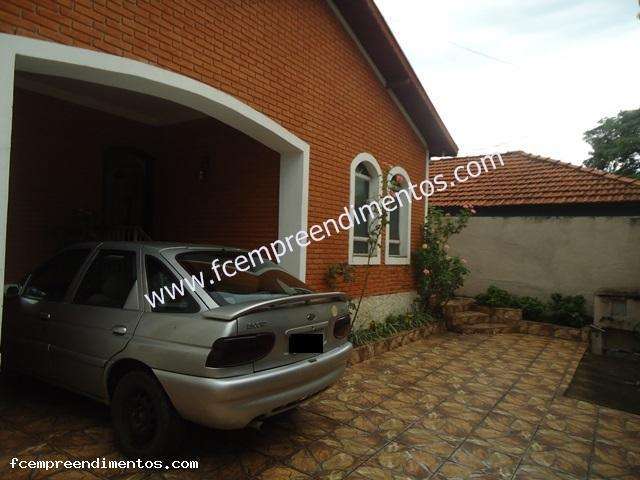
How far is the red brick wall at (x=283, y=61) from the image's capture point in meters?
3.71

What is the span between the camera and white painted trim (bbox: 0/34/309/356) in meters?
3.08

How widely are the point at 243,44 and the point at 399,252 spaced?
5.78 meters

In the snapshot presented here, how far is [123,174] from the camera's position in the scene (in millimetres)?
7641

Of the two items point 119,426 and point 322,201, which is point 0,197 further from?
point 322,201

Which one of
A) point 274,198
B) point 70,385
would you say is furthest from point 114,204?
point 70,385

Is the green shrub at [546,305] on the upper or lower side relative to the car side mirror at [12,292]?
lower

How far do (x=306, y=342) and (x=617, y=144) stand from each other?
31.1 metres

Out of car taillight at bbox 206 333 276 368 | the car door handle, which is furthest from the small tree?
the car door handle

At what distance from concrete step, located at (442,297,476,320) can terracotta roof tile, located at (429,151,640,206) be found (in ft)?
9.26

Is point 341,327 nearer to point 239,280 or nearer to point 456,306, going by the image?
point 239,280

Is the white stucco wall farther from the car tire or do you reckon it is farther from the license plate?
the car tire

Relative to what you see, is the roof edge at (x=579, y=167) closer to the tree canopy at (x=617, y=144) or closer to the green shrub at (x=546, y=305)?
the green shrub at (x=546, y=305)

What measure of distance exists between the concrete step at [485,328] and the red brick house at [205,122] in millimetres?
1495

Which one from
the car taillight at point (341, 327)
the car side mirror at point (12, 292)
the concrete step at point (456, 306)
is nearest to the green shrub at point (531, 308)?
the concrete step at point (456, 306)
